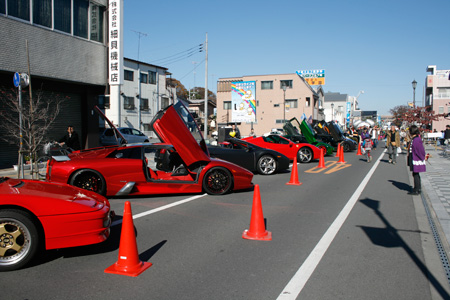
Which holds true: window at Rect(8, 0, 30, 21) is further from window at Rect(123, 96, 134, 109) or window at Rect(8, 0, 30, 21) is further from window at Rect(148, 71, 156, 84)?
window at Rect(148, 71, 156, 84)

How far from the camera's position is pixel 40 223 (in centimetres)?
407

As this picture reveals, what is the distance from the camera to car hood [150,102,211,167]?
7.84 m

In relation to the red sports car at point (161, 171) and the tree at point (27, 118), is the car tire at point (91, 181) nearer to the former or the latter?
the red sports car at point (161, 171)

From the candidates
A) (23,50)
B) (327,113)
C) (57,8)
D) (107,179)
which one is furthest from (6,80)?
(327,113)

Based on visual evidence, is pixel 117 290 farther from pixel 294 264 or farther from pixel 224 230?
pixel 224 230

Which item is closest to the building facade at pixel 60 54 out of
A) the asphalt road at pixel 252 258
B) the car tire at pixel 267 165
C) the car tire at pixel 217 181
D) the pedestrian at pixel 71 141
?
the pedestrian at pixel 71 141

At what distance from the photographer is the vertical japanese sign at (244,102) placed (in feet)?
104

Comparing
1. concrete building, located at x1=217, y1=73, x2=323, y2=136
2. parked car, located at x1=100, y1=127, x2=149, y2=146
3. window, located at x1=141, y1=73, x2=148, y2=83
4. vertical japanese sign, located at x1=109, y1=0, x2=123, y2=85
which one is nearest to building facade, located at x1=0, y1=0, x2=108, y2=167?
vertical japanese sign, located at x1=109, y1=0, x2=123, y2=85

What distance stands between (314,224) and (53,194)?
4.06m

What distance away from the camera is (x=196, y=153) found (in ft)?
27.3

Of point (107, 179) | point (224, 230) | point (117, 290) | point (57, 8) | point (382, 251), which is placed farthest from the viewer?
point (57, 8)

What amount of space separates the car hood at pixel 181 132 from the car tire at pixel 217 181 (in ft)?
1.16

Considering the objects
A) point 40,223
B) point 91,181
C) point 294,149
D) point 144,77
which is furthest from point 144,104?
point 40,223

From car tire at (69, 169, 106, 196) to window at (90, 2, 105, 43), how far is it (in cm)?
1096
